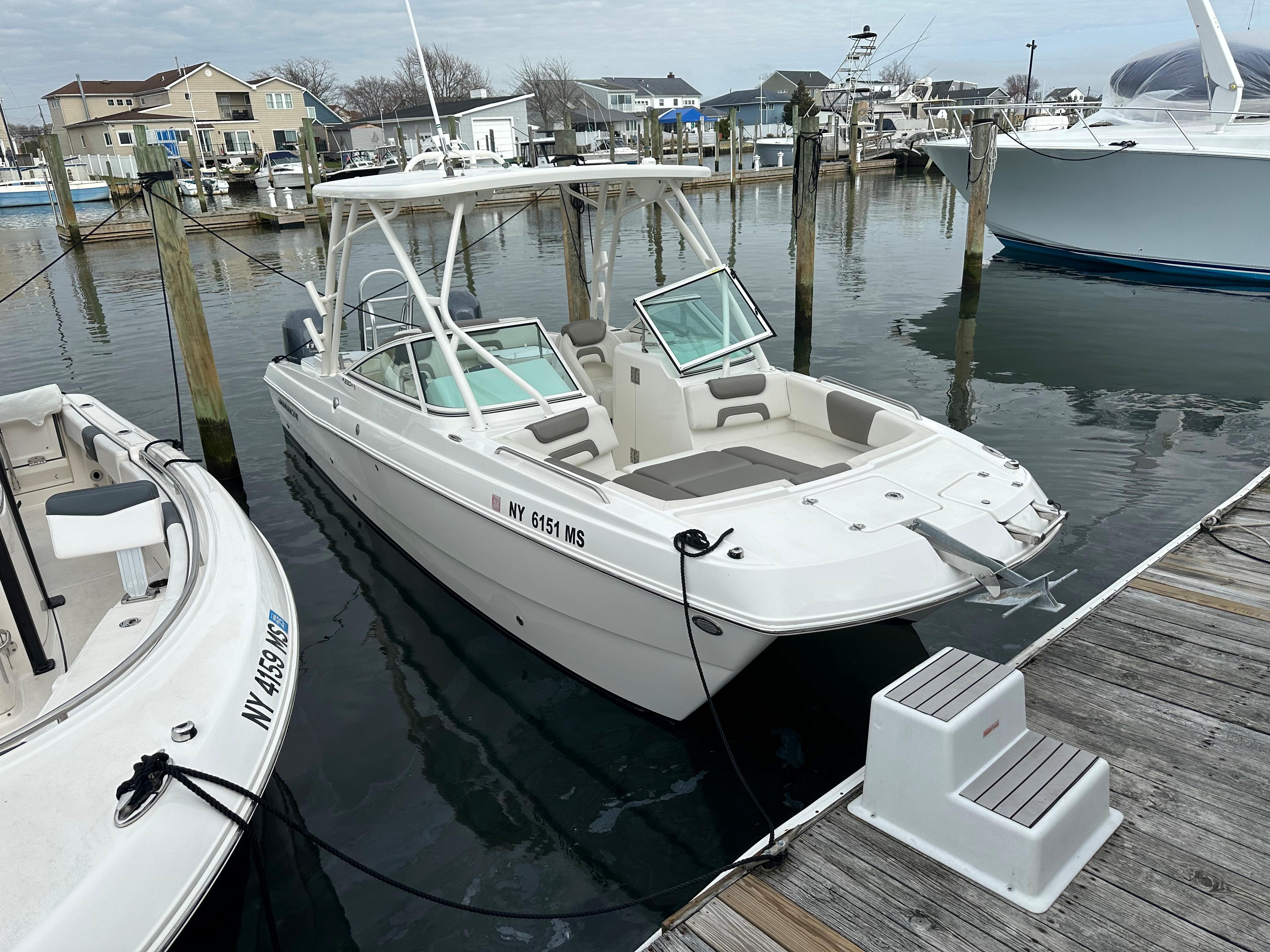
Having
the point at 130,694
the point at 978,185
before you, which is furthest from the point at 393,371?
the point at 978,185

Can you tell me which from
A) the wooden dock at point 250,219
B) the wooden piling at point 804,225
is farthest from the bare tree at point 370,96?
the wooden piling at point 804,225

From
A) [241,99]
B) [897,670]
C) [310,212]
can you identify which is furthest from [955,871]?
[241,99]

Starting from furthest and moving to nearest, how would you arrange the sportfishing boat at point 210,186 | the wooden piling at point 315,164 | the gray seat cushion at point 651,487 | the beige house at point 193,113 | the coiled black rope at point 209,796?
1. the beige house at point 193,113
2. the sportfishing boat at point 210,186
3. the wooden piling at point 315,164
4. the gray seat cushion at point 651,487
5. the coiled black rope at point 209,796

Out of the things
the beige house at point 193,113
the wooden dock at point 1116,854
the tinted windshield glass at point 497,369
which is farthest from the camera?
the beige house at point 193,113

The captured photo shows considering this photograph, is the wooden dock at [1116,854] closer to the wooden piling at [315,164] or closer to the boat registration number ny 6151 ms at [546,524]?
the boat registration number ny 6151 ms at [546,524]

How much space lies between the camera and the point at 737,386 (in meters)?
5.79

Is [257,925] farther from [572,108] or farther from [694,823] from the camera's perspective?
[572,108]

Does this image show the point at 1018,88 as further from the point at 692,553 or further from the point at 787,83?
the point at 692,553

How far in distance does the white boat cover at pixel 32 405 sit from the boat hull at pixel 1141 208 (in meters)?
16.5

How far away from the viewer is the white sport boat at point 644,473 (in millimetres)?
3797

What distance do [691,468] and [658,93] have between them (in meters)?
80.3

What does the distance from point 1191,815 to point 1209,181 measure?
49.8 ft

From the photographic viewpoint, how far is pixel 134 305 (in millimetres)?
16953

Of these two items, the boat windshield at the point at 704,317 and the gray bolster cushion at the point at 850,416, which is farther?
the boat windshield at the point at 704,317
